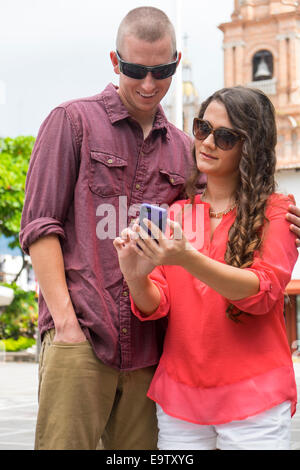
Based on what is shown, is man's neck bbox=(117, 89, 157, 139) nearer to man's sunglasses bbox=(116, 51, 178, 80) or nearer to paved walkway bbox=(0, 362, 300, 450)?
man's sunglasses bbox=(116, 51, 178, 80)

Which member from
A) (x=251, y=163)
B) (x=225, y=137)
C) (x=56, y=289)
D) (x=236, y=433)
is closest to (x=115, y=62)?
(x=225, y=137)

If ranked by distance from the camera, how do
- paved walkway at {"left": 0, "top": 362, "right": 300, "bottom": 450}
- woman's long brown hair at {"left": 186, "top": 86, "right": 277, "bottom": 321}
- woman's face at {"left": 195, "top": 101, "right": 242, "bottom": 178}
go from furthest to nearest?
1. paved walkway at {"left": 0, "top": 362, "right": 300, "bottom": 450}
2. woman's face at {"left": 195, "top": 101, "right": 242, "bottom": 178}
3. woman's long brown hair at {"left": 186, "top": 86, "right": 277, "bottom": 321}

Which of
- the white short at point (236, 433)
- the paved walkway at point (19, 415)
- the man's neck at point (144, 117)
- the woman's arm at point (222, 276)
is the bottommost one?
the paved walkway at point (19, 415)

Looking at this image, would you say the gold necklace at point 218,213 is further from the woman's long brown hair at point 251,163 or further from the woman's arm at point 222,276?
the woman's arm at point 222,276

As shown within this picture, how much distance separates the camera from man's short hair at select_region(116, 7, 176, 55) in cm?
276

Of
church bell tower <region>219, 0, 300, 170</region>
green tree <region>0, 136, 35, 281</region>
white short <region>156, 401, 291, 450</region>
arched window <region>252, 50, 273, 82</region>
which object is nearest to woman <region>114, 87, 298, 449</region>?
white short <region>156, 401, 291, 450</region>

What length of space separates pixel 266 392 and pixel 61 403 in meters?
0.65

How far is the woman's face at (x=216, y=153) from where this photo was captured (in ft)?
8.84

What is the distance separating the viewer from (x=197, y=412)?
2611mm

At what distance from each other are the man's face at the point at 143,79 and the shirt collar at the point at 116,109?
0.03 m

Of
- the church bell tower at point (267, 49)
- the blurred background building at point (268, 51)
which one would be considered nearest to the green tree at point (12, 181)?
the blurred background building at point (268, 51)

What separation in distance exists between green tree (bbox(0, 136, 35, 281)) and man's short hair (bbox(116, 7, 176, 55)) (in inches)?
897

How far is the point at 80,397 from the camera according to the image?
8.96 ft

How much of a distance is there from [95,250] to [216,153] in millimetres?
500
